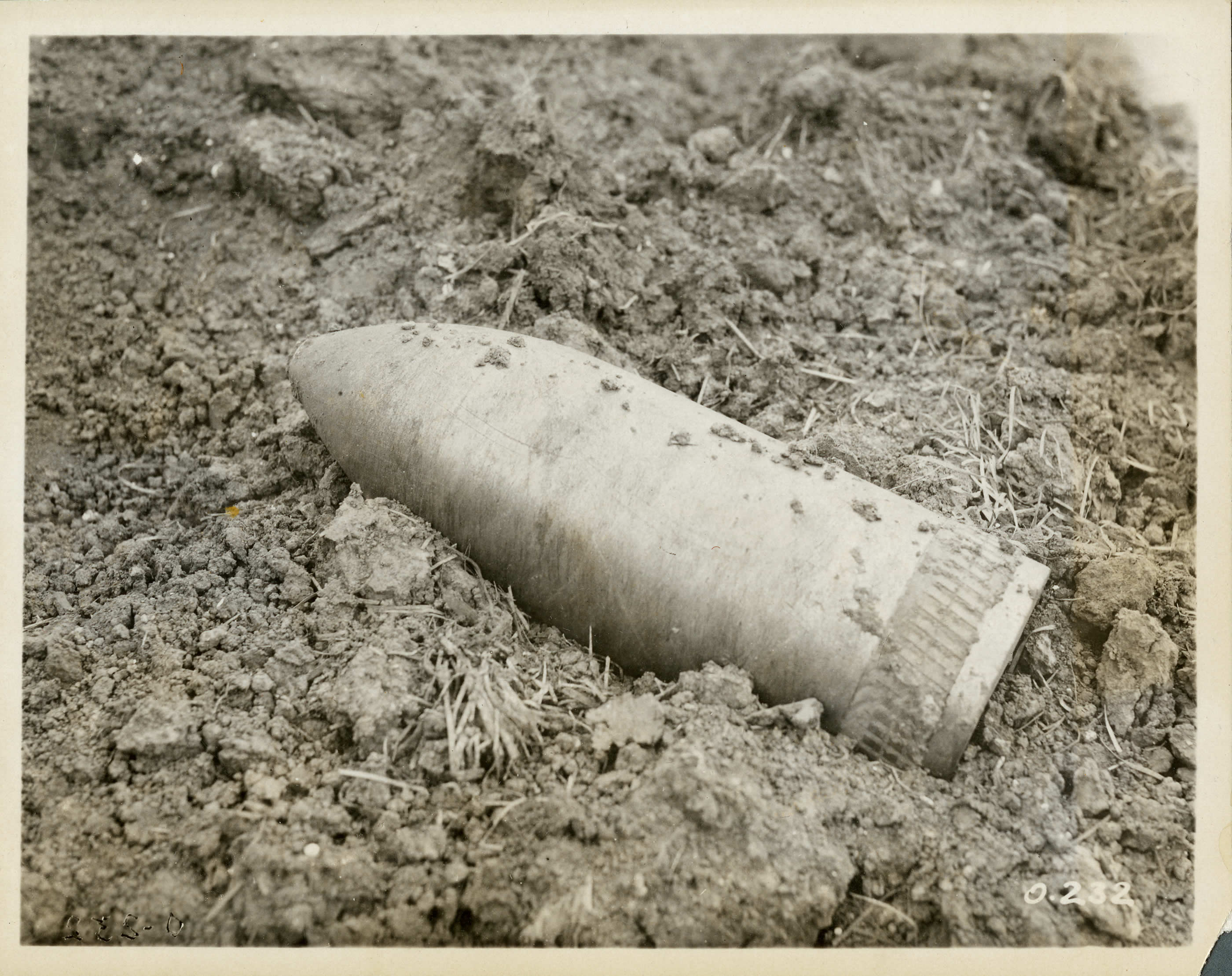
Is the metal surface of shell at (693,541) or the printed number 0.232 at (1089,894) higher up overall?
the metal surface of shell at (693,541)

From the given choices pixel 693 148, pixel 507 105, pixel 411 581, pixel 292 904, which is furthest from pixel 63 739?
pixel 693 148

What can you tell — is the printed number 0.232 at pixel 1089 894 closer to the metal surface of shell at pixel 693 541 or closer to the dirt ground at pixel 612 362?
the dirt ground at pixel 612 362

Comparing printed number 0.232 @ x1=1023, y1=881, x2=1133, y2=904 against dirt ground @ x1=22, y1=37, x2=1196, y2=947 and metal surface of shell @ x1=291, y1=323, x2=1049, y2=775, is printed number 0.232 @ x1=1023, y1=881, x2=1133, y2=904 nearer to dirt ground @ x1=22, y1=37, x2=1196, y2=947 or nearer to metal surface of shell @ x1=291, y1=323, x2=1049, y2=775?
dirt ground @ x1=22, y1=37, x2=1196, y2=947

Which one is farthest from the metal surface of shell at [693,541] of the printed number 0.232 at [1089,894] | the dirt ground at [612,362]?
the printed number 0.232 at [1089,894]

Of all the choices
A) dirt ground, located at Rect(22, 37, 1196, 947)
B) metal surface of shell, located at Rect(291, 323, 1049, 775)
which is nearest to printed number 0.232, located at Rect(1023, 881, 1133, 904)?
dirt ground, located at Rect(22, 37, 1196, 947)

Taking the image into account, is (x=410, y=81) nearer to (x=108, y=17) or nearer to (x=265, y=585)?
(x=108, y=17)

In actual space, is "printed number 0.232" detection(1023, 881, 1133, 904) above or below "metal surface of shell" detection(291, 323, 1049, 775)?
below
